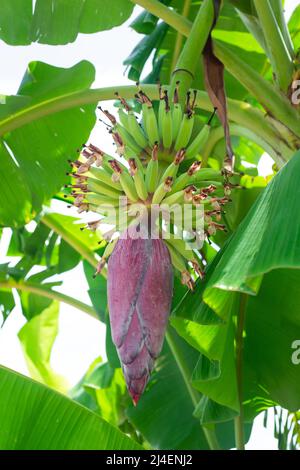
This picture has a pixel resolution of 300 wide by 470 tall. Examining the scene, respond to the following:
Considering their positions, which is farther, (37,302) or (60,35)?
(37,302)

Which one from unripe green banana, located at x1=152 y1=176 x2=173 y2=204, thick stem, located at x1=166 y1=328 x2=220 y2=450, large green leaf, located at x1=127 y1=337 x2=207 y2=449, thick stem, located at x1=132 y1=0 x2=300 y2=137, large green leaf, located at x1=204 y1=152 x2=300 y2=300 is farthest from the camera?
large green leaf, located at x1=127 y1=337 x2=207 y2=449

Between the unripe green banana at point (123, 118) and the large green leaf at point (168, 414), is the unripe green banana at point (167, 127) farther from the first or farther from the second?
the large green leaf at point (168, 414)

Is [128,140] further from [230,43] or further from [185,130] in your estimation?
[230,43]

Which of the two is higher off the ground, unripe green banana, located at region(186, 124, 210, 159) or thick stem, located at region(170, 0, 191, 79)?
thick stem, located at region(170, 0, 191, 79)

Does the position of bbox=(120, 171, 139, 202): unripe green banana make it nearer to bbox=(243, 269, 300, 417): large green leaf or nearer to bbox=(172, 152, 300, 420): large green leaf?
bbox=(172, 152, 300, 420): large green leaf

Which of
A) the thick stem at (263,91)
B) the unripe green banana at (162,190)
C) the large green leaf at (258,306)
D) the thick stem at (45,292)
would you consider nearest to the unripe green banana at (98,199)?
the unripe green banana at (162,190)

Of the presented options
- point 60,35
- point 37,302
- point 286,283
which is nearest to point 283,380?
point 286,283

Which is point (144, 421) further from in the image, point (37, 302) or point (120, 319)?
point (120, 319)

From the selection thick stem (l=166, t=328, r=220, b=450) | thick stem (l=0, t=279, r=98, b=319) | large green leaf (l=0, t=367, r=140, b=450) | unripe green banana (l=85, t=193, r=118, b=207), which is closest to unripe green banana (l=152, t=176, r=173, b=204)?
unripe green banana (l=85, t=193, r=118, b=207)
